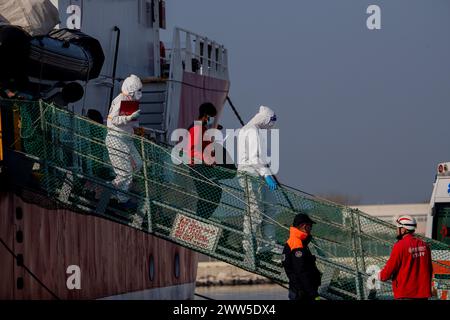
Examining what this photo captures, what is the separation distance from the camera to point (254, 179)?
18266 millimetres

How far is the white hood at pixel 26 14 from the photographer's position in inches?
884

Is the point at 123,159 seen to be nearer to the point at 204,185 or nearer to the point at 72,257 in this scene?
the point at 204,185

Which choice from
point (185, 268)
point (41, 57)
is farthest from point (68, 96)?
point (185, 268)

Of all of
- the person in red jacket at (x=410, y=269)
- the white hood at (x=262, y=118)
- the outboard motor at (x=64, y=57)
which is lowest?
the person in red jacket at (x=410, y=269)

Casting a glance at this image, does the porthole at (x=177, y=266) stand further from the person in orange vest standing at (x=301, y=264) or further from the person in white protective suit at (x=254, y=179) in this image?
the person in orange vest standing at (x=301, y=264)

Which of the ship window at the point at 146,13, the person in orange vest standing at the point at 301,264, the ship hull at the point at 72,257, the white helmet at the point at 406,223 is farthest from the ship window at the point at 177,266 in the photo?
the white helmet at the point at 406,223

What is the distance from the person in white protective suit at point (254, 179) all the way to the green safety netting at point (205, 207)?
0.06ft

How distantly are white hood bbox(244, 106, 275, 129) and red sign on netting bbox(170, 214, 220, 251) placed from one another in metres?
1.57

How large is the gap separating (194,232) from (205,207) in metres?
0.42

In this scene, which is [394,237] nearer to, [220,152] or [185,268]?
[220,152]

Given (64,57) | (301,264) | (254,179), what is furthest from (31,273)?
(301,264)

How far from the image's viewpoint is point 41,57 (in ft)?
69.8

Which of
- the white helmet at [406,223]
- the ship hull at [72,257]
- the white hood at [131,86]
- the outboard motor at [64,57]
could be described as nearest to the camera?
the white helmet at [406,223]

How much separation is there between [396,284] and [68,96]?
9256 millimetres
